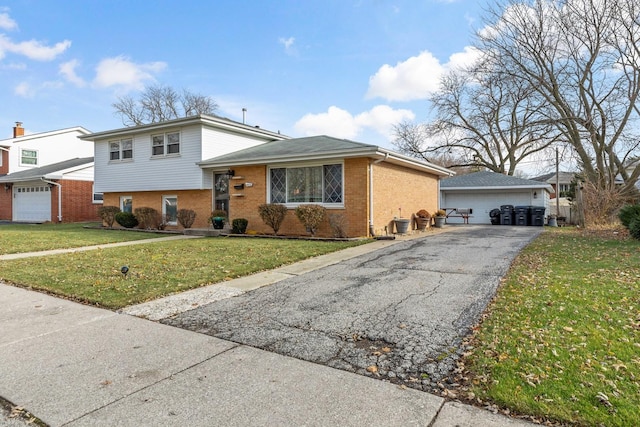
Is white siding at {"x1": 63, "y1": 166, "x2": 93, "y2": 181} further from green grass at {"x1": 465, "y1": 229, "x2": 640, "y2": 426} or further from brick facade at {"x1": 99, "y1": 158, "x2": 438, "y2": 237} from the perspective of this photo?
green grass at {"x1": 465, "y1": 229, "x2": 640, "y2": 426}

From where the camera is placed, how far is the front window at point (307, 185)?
12.8 meters

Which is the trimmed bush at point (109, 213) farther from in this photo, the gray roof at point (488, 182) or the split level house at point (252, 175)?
the gray roof at point (488, 182)

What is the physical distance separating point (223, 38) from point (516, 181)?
710 inches

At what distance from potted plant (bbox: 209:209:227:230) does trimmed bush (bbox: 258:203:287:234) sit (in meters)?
2.09

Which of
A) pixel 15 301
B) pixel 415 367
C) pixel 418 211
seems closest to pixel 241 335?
pixel 415 367

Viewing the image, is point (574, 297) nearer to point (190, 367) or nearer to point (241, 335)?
point (241, 335)

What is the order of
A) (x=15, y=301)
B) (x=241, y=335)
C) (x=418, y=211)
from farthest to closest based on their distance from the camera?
(x=418, y=211) → (x=15, y=301) → (x=241, y=335)

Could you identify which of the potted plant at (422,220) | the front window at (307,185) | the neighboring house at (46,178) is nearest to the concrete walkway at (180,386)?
the front window at (307,185)

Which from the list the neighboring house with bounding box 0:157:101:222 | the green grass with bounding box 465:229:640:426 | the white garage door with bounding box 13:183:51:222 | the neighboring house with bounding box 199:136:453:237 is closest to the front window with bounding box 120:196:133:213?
the neighboring house with bounding box 199:136:453:237

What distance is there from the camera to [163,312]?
4828 mm

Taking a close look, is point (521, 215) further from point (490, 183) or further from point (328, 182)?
point (328, 182)

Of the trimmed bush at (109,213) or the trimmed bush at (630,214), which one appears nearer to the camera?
the trimmed bush at (630,214)

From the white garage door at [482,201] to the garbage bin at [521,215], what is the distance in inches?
48.7

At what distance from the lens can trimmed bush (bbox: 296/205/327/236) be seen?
1234cm
